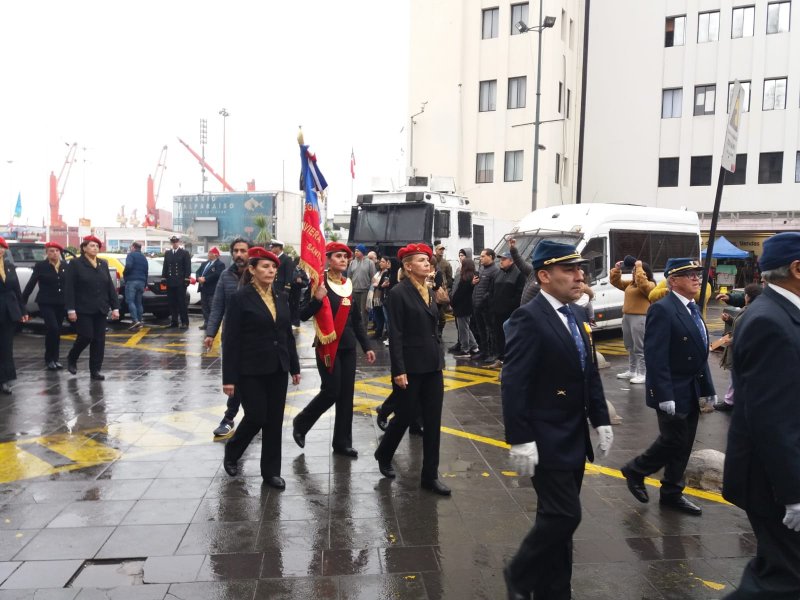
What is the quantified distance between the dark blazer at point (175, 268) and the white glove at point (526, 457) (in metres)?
13.6

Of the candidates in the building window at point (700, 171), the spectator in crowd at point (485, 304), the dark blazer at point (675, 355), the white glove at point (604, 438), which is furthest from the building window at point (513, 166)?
the white glove at point (604, 438)

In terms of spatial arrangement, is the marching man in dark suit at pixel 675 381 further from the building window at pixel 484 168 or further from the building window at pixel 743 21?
the building window at pixel 743 21

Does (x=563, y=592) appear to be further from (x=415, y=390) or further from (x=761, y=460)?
(x=415, y=390)

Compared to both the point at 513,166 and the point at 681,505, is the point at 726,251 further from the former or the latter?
the point at 681,505

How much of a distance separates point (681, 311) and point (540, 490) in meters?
2.18

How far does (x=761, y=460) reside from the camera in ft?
9.40

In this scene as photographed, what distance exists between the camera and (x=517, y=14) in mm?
31891

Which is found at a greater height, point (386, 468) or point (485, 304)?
point (485, 304)

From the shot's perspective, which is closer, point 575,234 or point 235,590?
point 235,590

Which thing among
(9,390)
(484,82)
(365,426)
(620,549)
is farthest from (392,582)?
(484,82)

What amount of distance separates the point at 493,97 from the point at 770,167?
1320 centimetres

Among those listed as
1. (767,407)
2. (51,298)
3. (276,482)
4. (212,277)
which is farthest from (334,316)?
(212,277)

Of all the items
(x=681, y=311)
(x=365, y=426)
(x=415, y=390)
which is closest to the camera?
(x=681, y=311)

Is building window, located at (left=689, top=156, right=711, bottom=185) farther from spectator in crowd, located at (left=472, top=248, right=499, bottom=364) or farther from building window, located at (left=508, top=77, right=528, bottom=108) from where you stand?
spectator in crowd, located at (left=472, top=248, right=499, bottom=364)
